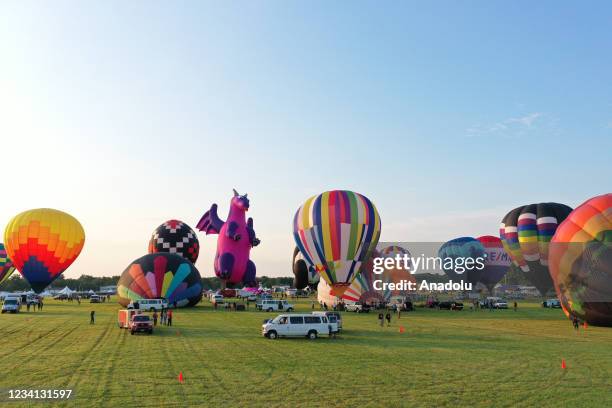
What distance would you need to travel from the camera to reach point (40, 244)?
5278 cm

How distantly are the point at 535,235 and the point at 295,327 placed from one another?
37287 millimetres

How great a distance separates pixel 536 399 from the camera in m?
13.4

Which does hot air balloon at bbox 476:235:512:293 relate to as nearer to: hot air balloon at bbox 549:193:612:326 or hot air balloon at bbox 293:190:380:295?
hot air balloon at bbox 293:190:380:295

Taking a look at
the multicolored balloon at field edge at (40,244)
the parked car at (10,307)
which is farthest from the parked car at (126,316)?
the multicolored balloon at field edge at (40,244)

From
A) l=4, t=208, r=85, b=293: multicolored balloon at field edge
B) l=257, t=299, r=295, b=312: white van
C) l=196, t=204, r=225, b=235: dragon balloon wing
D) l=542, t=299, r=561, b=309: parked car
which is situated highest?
l=196, t=204, r=225, b=235: dragon balloon wing

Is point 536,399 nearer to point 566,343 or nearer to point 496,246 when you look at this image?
point 566,343

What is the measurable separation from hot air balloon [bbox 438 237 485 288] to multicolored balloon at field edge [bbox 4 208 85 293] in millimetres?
47049

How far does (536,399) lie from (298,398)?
19.2 feet

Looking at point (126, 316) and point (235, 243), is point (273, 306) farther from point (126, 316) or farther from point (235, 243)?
point (126, 316)

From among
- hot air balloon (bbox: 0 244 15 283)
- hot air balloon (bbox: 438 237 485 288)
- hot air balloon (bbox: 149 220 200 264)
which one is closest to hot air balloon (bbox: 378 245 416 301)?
hot air balloon (bbox: 438 237 485 288)

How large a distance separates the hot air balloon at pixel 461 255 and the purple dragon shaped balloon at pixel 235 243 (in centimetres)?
2721

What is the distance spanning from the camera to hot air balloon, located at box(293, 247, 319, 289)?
79562 millimetres

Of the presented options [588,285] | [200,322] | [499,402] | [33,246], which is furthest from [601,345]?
[33,246]

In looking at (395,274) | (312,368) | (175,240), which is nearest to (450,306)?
(395,274)
